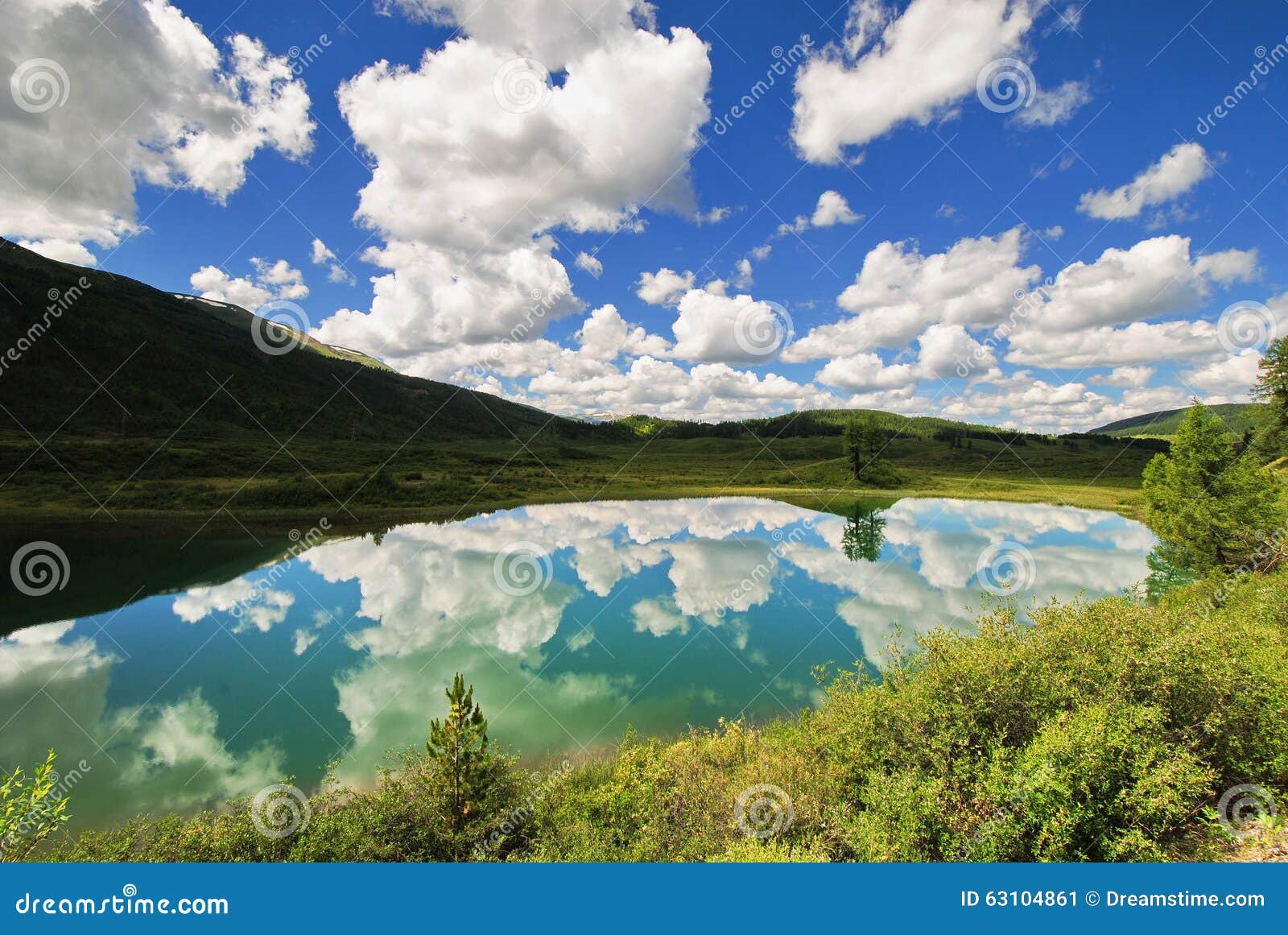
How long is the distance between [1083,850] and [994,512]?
86426 millimetres

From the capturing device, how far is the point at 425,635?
32.4 metres

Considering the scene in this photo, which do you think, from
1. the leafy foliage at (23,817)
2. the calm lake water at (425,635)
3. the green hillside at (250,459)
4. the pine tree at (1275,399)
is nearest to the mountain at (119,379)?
the green hillside at (250,459)

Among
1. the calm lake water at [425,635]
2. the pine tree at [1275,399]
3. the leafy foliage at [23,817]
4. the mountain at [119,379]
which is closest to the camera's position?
the leafy foliage at [23,817]

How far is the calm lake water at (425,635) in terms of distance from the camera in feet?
69.5

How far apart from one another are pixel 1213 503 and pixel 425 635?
55855 mm

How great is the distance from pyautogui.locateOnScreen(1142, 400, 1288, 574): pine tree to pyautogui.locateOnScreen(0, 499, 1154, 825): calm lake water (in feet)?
19.5

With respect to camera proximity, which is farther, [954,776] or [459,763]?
[459,763]

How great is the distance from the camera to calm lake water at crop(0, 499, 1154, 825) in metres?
21.2

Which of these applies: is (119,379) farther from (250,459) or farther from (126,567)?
(126,567)

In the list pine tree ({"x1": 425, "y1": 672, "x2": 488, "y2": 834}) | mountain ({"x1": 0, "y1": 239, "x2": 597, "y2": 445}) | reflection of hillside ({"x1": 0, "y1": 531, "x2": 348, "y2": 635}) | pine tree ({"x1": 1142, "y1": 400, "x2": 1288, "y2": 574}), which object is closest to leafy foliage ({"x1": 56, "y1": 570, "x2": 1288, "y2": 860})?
pine tree ({"x1": 425, "y1": 672, "x2": 488, "y2": 834})

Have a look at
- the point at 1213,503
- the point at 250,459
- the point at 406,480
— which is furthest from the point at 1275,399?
the point at 250,459

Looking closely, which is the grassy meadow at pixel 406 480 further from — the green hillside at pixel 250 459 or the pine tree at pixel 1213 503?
the pine tree at pixel 1213 503

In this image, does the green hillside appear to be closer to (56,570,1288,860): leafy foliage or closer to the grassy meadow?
the grassy meadow

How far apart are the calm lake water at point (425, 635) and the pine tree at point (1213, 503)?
595 cm
